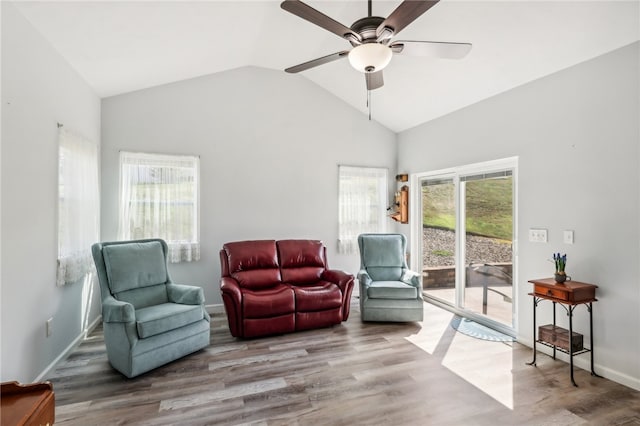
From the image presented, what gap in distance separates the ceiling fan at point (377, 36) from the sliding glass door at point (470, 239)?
1996 mm

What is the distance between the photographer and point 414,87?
13.9 ft

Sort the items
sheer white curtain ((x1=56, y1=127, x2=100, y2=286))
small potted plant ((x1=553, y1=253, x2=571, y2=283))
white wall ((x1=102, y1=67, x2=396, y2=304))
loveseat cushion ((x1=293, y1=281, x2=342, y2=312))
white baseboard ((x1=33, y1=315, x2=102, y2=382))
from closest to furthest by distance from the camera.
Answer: white baseboard ((x1=33, y1=315, x2=102, y2=382))
small potted plant ((x1=553, y1=253, x2=571, y2=283))
sheer white curtain ((x1=56, y1=127, x2=100, y2=286))
loveseat cushion ((x1=293, y1=281, x2=342, y2=312))
white wall ((x1=102, y1=67, x2=396, y2=304))

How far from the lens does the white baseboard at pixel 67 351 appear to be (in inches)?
105

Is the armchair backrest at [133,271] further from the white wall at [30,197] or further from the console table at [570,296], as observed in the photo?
the console table at [570,296]

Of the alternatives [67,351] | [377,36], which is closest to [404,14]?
[377,36]

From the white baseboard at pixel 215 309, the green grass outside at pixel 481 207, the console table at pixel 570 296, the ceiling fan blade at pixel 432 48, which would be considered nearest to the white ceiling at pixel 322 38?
the ceiling fan blade at pixel 432 48

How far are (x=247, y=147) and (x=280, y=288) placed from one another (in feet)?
6.92

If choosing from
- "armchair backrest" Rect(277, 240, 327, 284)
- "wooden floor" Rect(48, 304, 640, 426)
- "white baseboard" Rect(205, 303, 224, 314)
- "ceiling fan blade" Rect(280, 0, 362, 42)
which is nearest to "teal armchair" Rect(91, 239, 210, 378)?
"wooden floor" Rect(48, 304, 640, 426)

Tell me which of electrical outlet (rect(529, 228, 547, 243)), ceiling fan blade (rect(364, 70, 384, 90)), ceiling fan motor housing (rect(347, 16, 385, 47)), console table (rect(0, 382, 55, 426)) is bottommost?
console table (rect(0, 382, 55, 426))

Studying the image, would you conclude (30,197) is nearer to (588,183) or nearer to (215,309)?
(215,309)

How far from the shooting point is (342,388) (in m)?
2.58

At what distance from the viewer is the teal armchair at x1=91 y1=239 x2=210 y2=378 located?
2.71 metres

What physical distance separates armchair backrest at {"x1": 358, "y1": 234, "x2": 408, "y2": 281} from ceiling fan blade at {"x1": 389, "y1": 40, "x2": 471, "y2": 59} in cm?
273

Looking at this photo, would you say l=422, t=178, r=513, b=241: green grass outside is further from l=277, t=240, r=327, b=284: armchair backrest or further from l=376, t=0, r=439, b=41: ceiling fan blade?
l=376, t=0, r=439, b=41: ceiling fan blade
